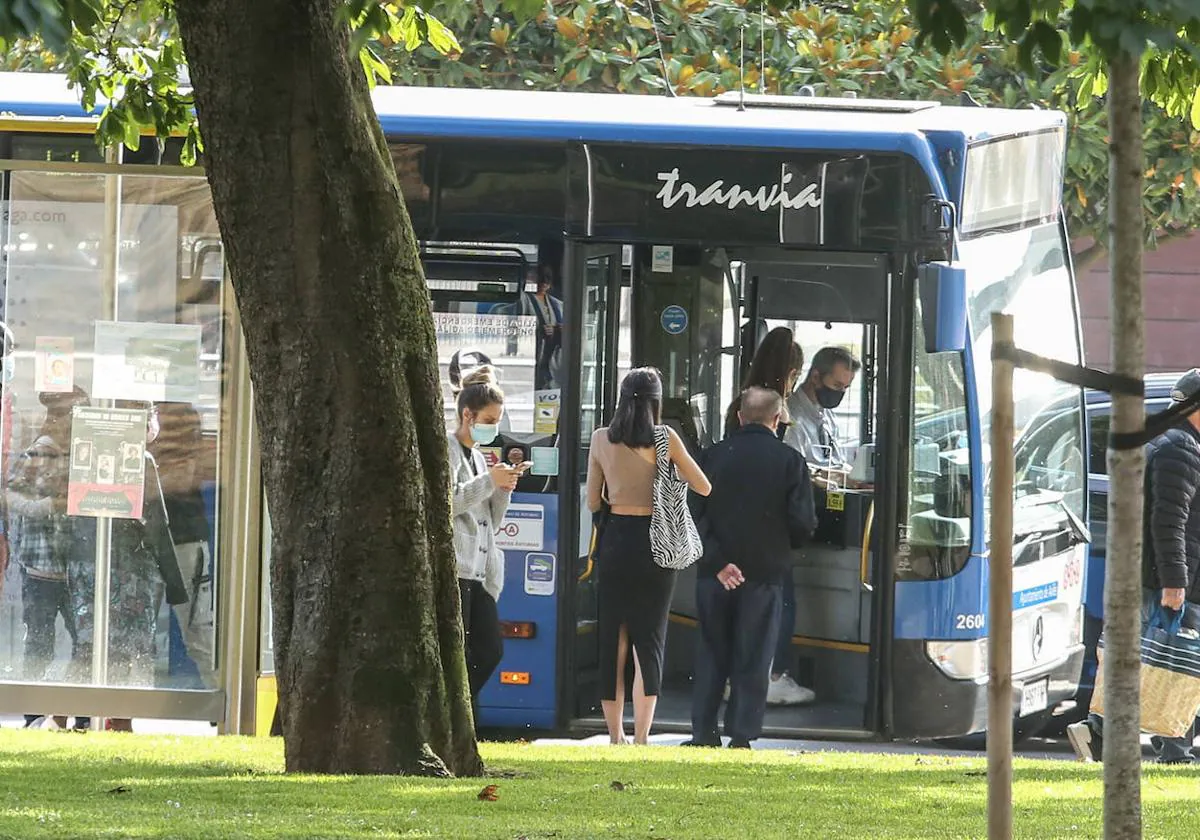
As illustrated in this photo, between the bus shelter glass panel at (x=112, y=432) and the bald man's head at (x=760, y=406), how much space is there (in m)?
2.44

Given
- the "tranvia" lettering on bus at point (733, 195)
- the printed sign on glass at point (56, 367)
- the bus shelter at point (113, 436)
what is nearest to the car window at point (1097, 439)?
the "tranvia" lettering on bus at point (733, 195)

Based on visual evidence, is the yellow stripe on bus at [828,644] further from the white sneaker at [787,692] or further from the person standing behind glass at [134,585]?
the person standing behind glass at [134,585]

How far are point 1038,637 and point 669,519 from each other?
6.84 ft

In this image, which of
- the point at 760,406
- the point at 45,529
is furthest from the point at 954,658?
the point at 45,529

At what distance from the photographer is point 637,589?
8570 millimetres

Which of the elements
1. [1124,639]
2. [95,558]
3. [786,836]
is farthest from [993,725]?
[95,558]

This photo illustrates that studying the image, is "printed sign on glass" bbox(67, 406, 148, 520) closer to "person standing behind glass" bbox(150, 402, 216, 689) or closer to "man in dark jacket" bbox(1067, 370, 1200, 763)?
"person standing behind glass" bbox(150, 402, 216, 689)

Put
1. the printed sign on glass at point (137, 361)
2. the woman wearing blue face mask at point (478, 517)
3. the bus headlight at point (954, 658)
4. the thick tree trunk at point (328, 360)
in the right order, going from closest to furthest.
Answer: the thick tree trunk at point (328, 360) < the woman wearing blue face mask at point (478, 517) < the printed sign on glass at point (137, 361) < the bus headlight at point (954, 658)

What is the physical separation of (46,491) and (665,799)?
4066 millimetres

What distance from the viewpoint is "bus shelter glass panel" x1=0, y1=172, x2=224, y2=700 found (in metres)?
8.59

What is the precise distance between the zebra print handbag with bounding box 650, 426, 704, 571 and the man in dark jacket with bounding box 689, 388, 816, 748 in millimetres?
163

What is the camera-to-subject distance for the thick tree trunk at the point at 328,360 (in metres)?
5.78

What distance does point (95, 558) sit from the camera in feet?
28.4

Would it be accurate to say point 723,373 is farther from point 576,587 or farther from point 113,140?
point 113,140
